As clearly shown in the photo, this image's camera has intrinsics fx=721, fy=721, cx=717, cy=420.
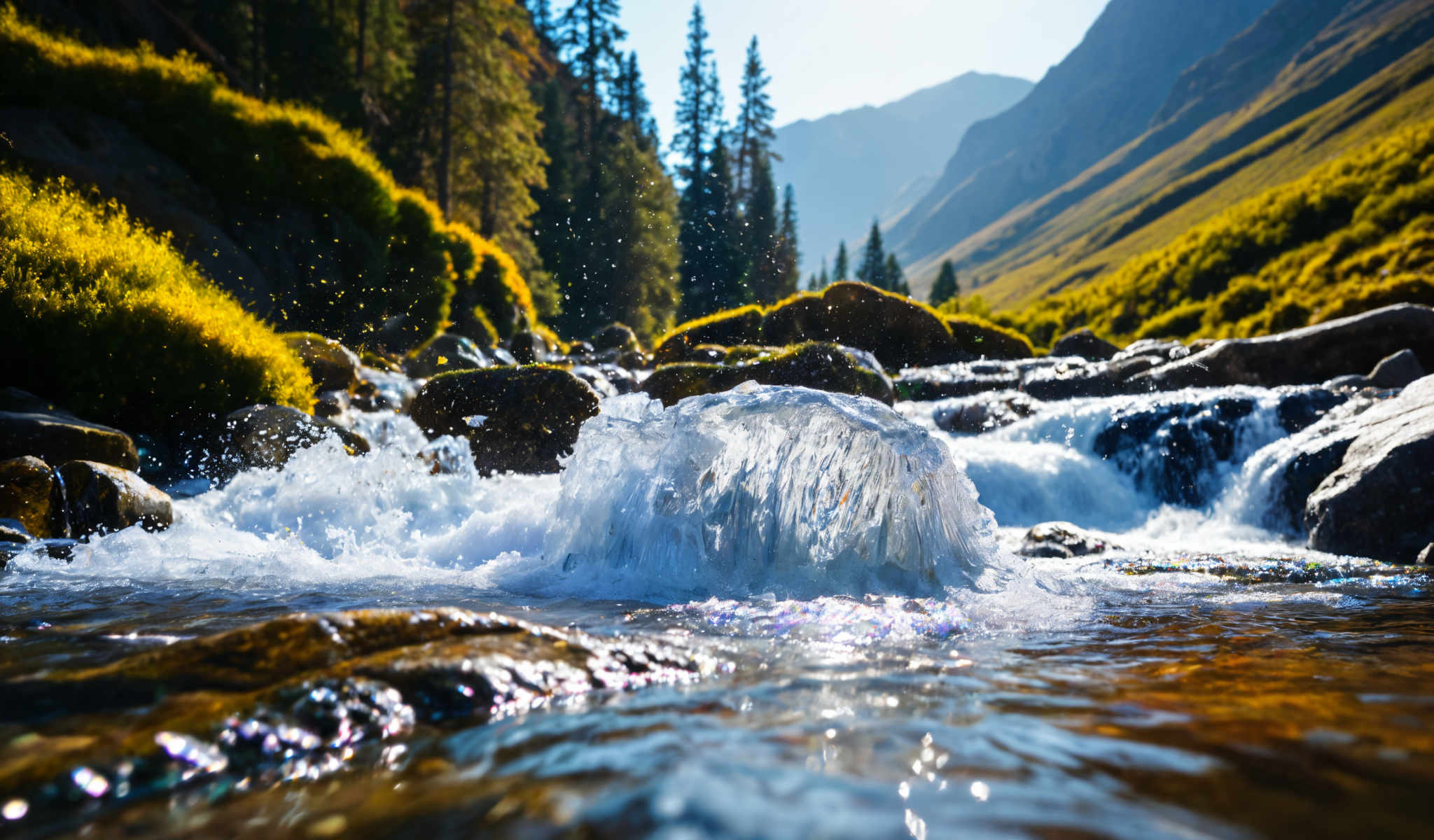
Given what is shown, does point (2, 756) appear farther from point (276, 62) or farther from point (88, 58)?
point (276, 62)

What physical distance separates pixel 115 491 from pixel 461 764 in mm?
5943

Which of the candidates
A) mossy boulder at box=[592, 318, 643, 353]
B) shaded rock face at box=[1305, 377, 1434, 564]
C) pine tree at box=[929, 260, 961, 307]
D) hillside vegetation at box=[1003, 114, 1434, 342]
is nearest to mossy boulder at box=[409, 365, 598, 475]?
shaded rock face at box=[1305, 377, 1434, 564]

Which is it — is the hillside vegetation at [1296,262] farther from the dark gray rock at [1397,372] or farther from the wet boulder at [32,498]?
the wet boulder at [32,498]

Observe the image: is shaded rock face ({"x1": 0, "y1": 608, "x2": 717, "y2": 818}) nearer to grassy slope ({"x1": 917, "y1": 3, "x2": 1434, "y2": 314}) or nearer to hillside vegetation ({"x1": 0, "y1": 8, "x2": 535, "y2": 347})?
hillside vegetation ({"x1": 0, "y1": 8, "x2": 535, "y2": 347})

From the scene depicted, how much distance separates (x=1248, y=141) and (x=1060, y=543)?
173m

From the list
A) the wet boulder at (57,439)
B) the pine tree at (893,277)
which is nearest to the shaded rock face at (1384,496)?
the wet boulder at (57,439)

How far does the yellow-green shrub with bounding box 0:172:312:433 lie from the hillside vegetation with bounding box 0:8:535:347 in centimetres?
563

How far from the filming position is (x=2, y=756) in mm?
1831

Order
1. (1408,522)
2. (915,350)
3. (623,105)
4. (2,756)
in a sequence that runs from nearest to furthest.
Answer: (2,756) < (1408,522) < (915,350) < (623,105)

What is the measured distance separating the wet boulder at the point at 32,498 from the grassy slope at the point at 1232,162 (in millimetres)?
102493

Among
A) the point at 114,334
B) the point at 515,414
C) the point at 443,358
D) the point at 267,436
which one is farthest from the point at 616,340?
the point at 114,334

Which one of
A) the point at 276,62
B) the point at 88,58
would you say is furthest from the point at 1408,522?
the point at 276,62

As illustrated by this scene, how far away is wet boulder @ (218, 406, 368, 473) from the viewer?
8453 millimetres

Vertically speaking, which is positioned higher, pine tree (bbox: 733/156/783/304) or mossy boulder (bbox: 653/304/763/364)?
pine tree (bbox: 733/156/783/304)
